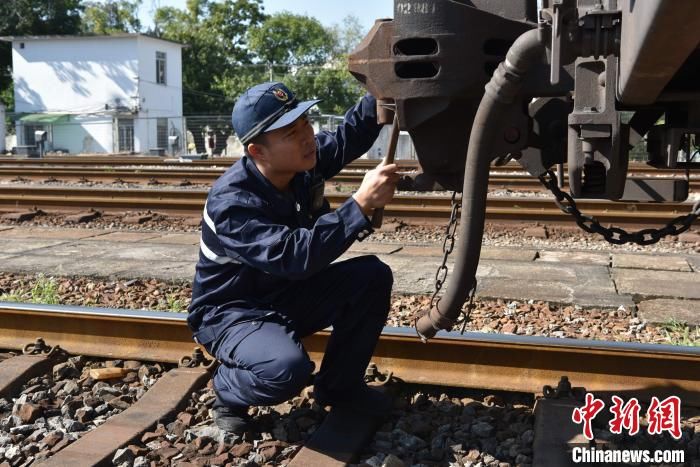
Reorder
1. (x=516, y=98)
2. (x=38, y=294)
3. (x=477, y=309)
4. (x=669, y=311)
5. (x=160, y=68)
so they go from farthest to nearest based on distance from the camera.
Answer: (x=160, y=68)
(x=38, y=294)
(x=477, y=309)
(x=669, y=311)
(x=516, y=98)

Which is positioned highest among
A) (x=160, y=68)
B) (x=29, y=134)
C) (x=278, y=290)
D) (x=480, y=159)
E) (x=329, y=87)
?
(x=160, y=68)

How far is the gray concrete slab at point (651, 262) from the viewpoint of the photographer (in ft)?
21.4

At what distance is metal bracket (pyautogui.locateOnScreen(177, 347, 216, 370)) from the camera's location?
13.3ft

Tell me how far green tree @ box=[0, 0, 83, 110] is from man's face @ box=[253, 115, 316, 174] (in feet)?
172

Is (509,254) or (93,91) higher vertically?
(93,91)

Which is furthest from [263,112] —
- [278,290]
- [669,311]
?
[669,311]

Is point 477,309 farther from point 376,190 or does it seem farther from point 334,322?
point 376,190

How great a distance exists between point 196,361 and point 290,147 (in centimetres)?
134

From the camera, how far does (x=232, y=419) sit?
11.1 ft

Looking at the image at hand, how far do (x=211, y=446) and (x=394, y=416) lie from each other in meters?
0.82

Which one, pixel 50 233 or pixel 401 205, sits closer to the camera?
pixel 50 233

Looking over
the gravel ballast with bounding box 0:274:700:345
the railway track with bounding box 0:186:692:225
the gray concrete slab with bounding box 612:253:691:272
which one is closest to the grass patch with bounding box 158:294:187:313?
the gravel ballast with bounding box 0:274:700:345

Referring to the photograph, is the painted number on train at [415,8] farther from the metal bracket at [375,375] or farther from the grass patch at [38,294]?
the grass patch at [38,294]

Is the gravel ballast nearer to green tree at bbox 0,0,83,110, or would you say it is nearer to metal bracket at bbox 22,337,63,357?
metal bracket at bbox 22,337,63,357
